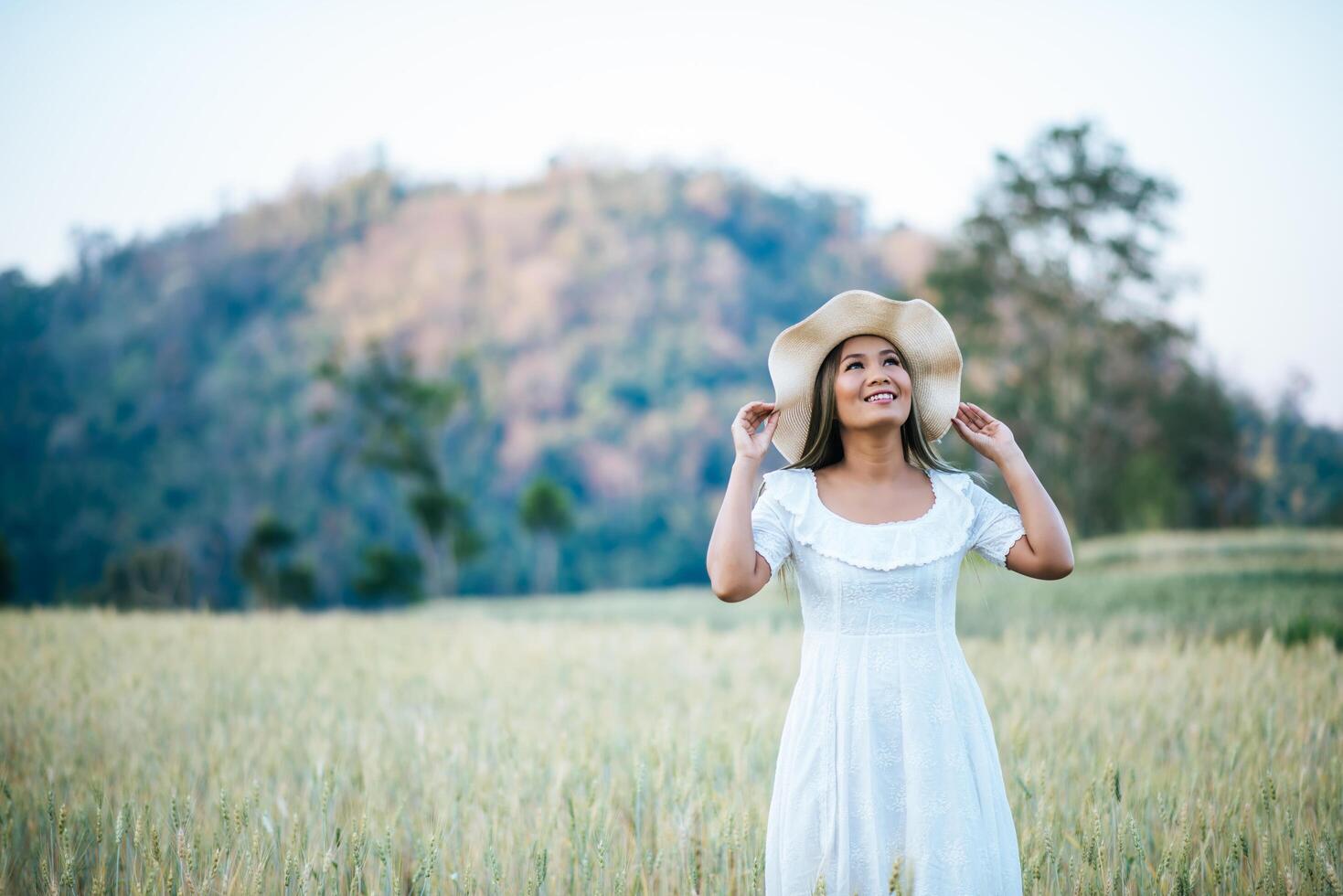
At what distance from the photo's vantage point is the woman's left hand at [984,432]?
247cm

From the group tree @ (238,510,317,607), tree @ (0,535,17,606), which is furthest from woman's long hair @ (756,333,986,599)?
tree @ (0,535,17,606)

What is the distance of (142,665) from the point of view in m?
6.42

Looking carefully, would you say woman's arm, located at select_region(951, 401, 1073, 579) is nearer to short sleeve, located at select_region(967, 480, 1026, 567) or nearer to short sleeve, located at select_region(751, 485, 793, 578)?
short sleeve, located at select_region(967, 480, 1026, 567)

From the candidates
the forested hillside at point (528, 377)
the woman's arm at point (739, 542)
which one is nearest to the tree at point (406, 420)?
the forested hillside at point (528, 377)

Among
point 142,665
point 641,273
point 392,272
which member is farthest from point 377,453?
point 392,272

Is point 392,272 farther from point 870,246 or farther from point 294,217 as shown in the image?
point 870,246

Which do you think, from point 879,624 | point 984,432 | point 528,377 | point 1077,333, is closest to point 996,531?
point 984,432

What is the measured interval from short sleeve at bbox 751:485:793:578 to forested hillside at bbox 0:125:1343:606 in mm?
26024

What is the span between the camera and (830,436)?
2.65m

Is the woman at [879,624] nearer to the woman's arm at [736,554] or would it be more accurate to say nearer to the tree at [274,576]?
the woman's arm at [736,554]

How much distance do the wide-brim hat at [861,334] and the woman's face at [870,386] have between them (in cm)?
6

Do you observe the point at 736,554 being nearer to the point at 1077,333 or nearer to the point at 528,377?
the point at 1077,333

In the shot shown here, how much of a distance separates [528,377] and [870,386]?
7971 centimetres

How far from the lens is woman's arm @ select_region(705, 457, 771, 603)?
2.24 meters
